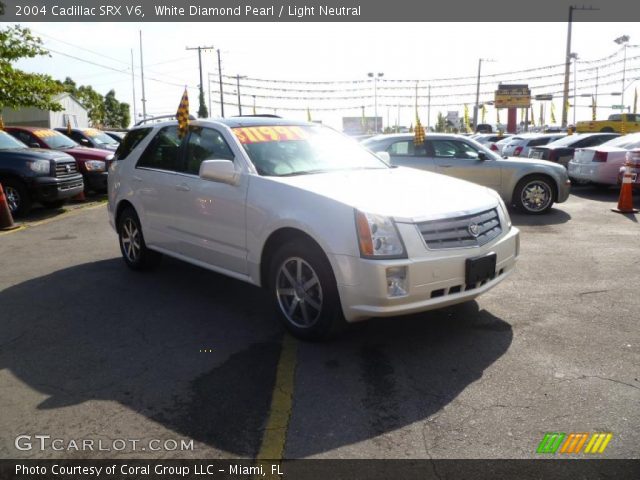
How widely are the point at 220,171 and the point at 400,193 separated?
4.90ft

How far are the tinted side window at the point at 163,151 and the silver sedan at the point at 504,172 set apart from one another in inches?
225

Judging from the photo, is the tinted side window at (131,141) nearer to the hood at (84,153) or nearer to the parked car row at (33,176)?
the parked car row at (33,176)

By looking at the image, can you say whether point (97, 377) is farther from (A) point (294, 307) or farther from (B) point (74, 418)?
(A) point (294, 307)

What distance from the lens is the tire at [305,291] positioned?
4109mm

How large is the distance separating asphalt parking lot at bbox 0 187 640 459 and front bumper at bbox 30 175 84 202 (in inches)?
207

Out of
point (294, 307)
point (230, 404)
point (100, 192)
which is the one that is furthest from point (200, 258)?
point (100, 192)

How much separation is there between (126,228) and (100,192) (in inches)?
381

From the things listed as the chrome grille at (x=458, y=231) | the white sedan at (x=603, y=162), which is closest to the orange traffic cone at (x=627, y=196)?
the white sedan at (x=603, y=162)

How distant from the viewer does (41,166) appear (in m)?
11.0

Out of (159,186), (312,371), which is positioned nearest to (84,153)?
(159,186)

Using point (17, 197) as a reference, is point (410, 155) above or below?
above

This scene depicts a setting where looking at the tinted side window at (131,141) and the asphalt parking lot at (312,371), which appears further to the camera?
the tinted side window at (131,141)

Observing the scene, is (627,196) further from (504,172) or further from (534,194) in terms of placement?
(504,172)

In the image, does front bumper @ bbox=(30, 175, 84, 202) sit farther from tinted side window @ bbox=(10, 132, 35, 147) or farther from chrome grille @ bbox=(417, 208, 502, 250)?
chrome grille @ bbox=(417, 208, 502, 250)
